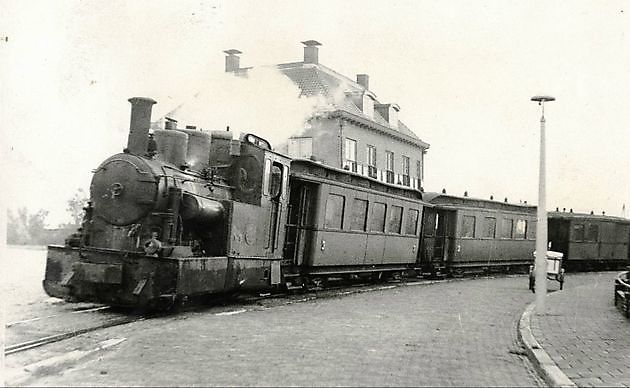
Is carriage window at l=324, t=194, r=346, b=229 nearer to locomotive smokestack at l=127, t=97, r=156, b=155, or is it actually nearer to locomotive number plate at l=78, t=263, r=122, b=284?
locomotive smokestack at l=127, t=97, r=156, b=155

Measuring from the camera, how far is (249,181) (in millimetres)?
11398

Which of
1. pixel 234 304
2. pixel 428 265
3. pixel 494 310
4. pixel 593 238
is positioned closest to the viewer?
pixel 234 304

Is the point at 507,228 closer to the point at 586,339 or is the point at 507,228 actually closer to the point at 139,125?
the point at 586,339

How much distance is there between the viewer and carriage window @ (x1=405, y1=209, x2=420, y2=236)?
63.4 ft

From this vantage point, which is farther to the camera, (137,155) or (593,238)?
(593,238)

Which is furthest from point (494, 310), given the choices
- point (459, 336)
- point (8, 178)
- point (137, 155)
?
point (8, 178)

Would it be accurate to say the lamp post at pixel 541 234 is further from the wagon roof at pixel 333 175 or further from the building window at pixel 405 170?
the building window at pixel 405 170

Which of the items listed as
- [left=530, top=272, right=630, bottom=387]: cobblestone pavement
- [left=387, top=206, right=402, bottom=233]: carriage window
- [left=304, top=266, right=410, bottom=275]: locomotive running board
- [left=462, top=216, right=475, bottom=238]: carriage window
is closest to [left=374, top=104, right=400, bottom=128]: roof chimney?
[left=462, top=216, right=475, bottom=238]: carriage window

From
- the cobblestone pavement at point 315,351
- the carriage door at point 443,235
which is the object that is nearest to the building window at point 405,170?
the carriage door at point 443,235

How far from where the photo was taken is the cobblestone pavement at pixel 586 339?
6.90 meters

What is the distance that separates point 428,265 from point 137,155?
13.8 meters

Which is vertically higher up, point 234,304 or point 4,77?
point 4,77

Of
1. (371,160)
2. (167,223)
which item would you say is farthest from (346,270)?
(371,160)

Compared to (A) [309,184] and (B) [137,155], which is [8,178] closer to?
(B) [137,155]
